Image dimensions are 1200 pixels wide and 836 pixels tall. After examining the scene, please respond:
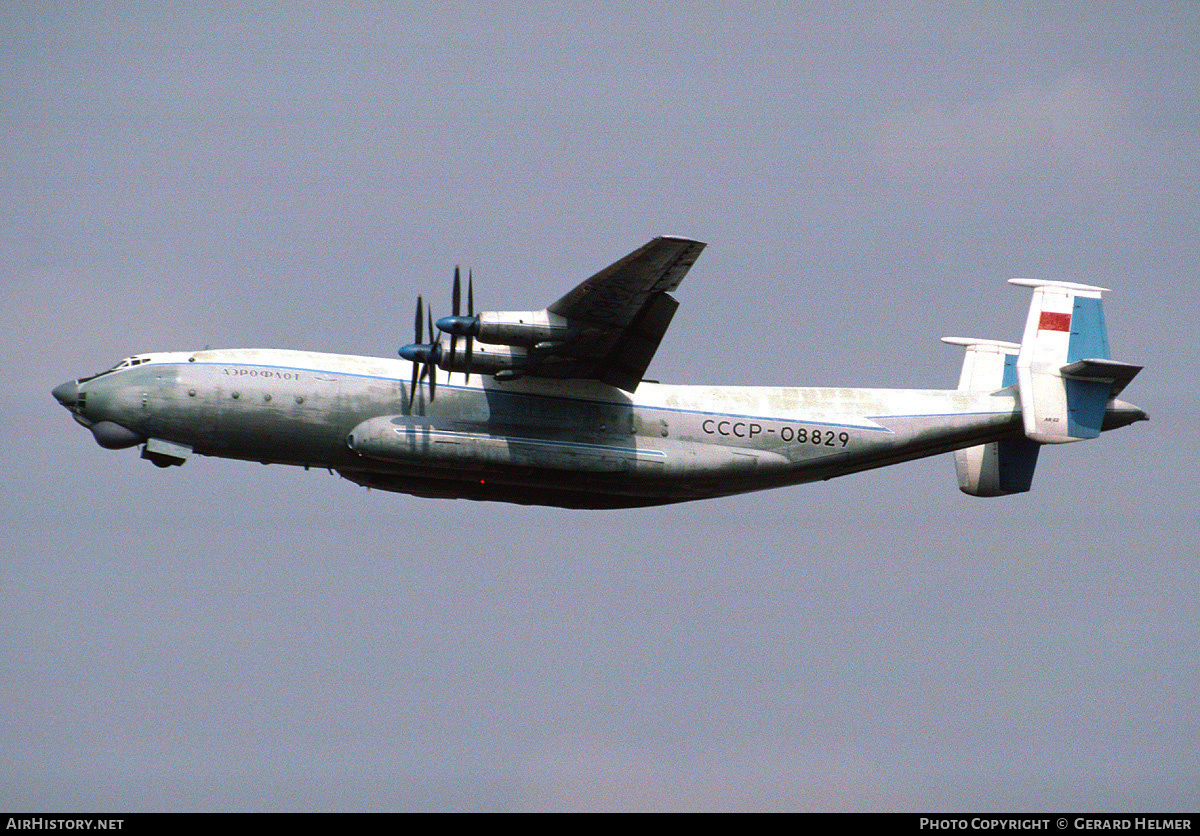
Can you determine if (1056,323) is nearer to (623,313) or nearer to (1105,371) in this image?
(1105,371)

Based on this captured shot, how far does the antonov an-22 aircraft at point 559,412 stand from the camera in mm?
30234

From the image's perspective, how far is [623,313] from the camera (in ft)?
98.3

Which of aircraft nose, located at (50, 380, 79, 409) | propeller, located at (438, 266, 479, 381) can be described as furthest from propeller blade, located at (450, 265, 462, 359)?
aircraft nose, located at (50, 380, 79, 409)

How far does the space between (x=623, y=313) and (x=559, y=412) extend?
2.81 meters

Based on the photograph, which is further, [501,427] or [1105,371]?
[1105,371]

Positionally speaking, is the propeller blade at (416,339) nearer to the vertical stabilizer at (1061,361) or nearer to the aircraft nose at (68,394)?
the aircraft nose at (68,394)

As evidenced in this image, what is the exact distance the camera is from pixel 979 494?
36.2 m

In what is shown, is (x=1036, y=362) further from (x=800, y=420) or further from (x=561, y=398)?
(x=561, y=398)

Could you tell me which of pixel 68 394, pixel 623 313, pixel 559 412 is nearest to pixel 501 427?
pixel 559 412

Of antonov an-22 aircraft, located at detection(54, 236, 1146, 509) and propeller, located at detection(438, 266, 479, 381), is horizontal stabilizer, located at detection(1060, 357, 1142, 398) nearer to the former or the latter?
antonov an-22 aircraft, located at detection(54, 236, 1146, 509)

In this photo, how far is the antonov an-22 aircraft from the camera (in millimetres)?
→ 30234

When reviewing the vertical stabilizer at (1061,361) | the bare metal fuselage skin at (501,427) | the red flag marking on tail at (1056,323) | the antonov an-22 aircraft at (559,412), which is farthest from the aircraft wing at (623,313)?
the red flag marking on tail at (1056,323)

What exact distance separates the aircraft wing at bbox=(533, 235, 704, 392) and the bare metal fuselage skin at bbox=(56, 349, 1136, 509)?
61 cm

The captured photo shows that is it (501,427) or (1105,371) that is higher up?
(1105,371)
